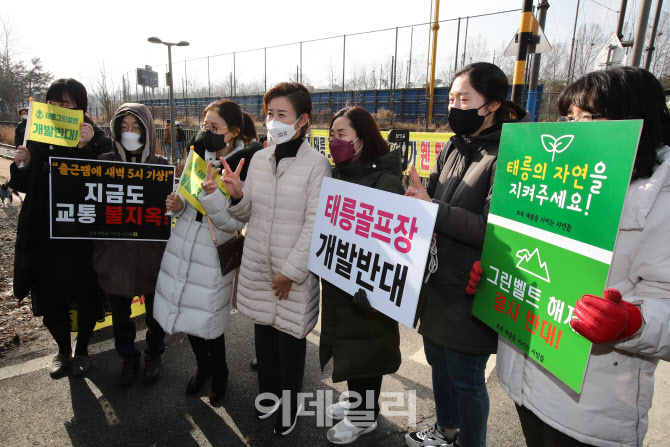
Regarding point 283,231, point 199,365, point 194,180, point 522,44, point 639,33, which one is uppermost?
point 639,33

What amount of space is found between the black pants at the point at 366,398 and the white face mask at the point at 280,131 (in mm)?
1521

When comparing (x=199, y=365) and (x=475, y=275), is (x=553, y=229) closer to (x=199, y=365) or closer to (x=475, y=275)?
(x=475, y=275)

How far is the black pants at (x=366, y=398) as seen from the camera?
2.42 metres

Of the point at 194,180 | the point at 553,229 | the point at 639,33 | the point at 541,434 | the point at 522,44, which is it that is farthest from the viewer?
the point at 639,33

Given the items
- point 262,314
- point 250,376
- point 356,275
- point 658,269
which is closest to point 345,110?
point 356,275

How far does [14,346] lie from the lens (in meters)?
3.26

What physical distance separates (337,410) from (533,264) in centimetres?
180

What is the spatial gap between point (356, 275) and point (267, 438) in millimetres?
1241

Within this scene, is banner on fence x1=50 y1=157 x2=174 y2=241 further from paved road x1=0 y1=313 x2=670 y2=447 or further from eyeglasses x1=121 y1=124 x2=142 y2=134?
paved road x1=0 y1=313 x2=670 y2=447

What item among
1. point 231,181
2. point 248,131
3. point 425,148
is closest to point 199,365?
point 231,181

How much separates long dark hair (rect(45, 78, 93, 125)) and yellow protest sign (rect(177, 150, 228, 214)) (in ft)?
3.66

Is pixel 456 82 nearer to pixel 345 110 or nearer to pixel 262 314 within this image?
pixel 345 110

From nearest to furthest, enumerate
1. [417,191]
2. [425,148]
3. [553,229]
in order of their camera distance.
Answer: [553,229] → [417,191] → [425,148]

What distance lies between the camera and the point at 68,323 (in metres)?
3.03
